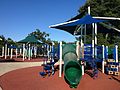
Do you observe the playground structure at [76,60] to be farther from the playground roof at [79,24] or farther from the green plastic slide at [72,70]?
the playground roof at [79,24]

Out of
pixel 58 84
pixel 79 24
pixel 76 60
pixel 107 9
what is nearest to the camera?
pixel 58 84

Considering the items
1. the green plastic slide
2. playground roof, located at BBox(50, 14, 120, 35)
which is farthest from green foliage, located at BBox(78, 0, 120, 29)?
the green plastic slide

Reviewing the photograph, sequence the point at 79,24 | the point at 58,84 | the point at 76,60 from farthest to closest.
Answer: the point at 79,24 → the point at 76,60 → the point at 58,84

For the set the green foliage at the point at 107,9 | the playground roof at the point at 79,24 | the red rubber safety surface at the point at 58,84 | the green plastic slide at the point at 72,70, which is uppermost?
the green foliage at the point at 107,9

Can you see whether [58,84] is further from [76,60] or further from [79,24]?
[79,24]

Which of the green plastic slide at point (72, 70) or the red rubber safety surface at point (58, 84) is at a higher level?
the green plastic slide at point (72, 70)

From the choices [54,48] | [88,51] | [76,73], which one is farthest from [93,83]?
[54,48]

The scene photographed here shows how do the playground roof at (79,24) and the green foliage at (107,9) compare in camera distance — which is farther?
the green foliage at (107,9)

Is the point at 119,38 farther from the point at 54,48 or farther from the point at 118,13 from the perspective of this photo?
the point at 54,48

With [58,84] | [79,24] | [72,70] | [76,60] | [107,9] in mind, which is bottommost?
[58,84]

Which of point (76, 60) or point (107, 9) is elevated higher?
point (107, 9)

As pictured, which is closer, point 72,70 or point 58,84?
point 58,84

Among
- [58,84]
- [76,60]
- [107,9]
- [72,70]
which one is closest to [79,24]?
[76,60]

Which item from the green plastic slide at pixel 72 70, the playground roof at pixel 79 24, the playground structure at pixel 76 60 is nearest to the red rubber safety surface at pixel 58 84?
the green plastic slide at pixel 72 70
